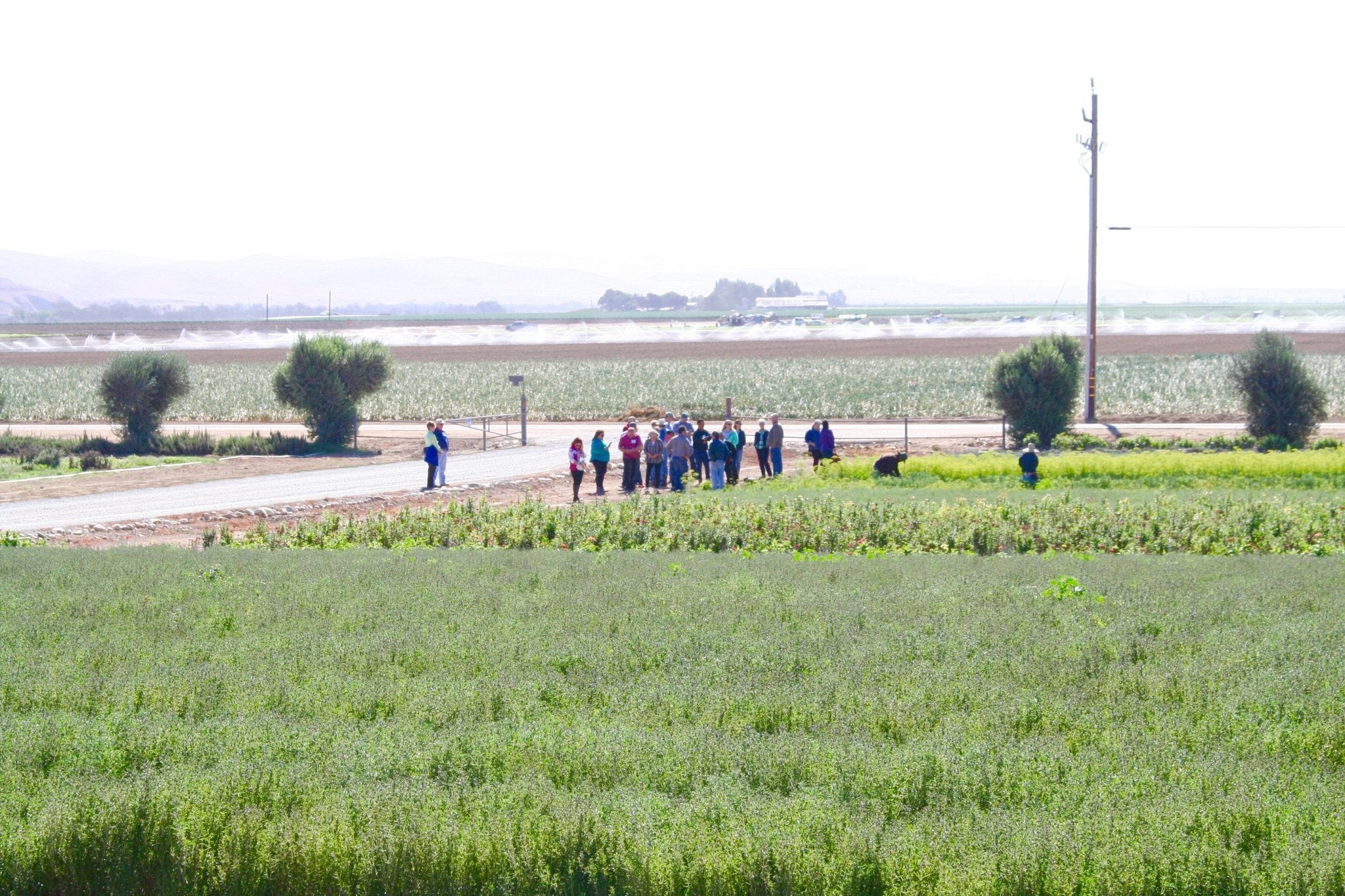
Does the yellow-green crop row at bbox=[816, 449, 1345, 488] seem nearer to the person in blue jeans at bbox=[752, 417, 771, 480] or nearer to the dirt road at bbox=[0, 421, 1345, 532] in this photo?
the person in blue jeans at bbox=[752, 417, 771, 480]

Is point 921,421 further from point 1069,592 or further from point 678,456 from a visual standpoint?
point 1069,592

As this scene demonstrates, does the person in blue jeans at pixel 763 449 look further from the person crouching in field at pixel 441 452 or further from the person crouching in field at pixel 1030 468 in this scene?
the person crouching in field at pixel 441 452

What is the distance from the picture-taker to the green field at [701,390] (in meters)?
49.5

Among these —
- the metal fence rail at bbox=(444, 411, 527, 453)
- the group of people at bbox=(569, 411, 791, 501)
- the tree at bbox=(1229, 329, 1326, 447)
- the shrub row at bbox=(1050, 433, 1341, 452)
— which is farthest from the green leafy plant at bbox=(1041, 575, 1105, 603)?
the metal fence rail at bbox=(444, 411, 527, 453)

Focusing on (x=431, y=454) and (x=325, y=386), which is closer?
(x=431, y=454)

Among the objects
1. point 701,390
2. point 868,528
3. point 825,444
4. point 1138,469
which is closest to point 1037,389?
point 1138,469

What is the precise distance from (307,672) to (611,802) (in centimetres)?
359

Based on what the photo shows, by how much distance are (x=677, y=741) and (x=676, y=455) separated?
19.7 meters

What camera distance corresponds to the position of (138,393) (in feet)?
125

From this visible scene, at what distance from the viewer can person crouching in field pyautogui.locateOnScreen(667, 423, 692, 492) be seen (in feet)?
87.9

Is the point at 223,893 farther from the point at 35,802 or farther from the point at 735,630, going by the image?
the point at 735,630

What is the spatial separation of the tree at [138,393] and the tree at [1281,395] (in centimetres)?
3114

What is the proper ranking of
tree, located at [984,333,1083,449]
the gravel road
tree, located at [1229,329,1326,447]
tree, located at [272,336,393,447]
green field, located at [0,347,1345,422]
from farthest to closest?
green field, located at [0,347,1345,422]
tree, located at [272,336,393,447]
tree, located at [984,333,1083,449]
tree, located at [1229,329,1326,447]
the gravel road

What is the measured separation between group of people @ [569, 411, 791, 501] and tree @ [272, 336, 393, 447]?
1332 centimetres
